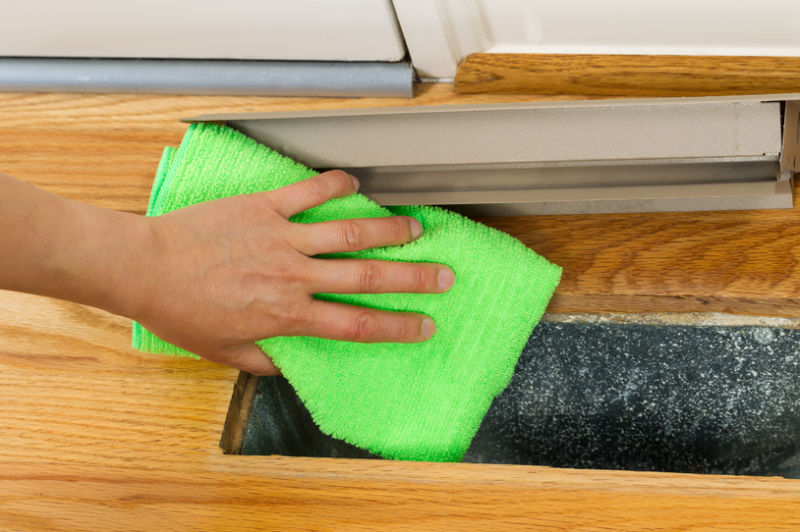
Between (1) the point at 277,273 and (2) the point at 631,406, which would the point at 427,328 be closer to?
(1) the point at 277,273

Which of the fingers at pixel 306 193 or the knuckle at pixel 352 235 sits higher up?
the fingers at pixel 306 193

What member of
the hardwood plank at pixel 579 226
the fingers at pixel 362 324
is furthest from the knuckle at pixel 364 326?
the hardwood plank at pixel 579 226

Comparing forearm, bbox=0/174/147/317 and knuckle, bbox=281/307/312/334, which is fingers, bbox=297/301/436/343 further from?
forearm, bbox=0/174/147/317

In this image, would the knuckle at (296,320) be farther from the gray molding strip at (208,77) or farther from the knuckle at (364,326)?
the gray molding strip at (208,77)

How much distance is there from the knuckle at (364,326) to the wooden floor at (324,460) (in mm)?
77

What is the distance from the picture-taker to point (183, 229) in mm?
444

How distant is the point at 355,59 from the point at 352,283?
0.17 meters

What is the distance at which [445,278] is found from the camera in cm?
45

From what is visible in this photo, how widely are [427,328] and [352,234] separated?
0.08 m

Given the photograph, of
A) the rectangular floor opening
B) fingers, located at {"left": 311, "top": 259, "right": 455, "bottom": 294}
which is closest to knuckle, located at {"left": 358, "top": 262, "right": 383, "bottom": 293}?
fingers, located at {"left": 311, "top": 259, "right": 455, "bottom": 294}

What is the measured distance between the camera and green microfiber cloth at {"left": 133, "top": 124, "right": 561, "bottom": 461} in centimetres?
46

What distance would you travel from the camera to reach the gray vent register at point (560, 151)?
43 cm

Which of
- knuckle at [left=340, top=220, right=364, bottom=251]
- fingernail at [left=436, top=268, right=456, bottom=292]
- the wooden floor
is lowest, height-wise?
the wooden floor

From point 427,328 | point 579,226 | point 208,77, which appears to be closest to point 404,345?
point 427,328
